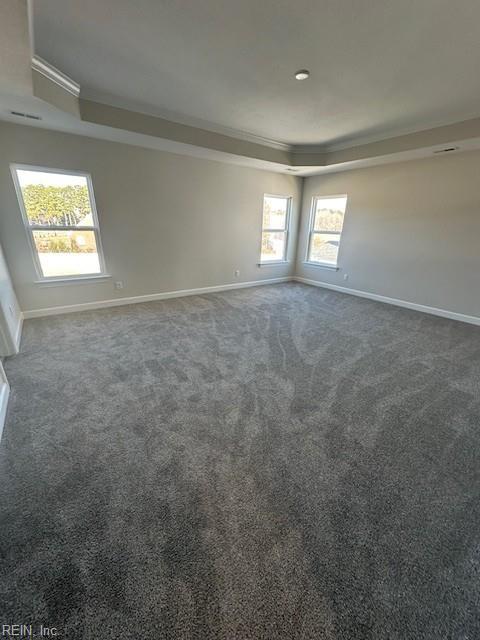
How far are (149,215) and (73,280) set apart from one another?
1572 mm

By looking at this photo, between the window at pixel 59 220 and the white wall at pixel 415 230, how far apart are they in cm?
463

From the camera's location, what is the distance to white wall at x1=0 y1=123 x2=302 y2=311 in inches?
133

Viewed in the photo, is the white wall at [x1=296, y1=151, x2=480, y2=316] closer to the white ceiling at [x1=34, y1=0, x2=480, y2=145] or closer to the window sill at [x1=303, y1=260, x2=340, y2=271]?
the window sill at [x1=303, y1=260, x2=340, y2=271]

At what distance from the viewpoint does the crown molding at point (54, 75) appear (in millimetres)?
2354

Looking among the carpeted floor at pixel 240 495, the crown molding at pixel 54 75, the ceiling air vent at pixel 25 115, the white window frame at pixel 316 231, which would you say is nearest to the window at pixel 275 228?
the white window frame at pixel 316 231

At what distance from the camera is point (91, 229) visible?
3.88 meters

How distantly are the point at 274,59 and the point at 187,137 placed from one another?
1777mm

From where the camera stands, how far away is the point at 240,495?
1415 millimetres

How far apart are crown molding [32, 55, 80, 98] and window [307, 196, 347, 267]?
4.63 m

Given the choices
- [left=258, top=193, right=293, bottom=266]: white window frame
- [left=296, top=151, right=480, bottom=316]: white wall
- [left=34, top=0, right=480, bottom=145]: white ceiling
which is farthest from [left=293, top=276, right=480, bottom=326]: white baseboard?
[left=34, top=0, right=480, bottom=145]: white ceiling

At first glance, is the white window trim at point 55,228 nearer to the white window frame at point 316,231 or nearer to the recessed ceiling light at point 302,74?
the recessed ceiling light at point 302,74

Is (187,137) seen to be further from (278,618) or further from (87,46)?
(278,618)

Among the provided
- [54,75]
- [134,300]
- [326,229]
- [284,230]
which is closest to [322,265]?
[326,229]

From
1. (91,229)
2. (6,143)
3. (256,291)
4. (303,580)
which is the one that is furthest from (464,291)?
(6,143)
